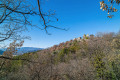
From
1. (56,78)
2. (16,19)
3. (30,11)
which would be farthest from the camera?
(56,78)

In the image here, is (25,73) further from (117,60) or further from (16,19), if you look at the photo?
(117,60)

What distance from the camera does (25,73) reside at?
686cm

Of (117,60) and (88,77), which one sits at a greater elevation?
(117,60)

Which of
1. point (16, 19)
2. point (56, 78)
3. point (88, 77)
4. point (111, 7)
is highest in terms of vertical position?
point (16, 19)

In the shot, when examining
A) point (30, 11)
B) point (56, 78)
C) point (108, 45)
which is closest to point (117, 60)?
point (108, 45)

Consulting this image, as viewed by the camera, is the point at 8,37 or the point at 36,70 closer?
the point at 8,37

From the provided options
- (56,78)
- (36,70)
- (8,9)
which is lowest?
(56,78)

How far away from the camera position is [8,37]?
2.26 m

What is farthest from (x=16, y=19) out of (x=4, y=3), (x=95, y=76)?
(x=95, y=76)

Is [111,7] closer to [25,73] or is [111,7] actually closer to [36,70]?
[36,70]

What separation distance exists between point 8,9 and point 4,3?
167 millimetres

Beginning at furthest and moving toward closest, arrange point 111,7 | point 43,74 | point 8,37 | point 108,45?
point 108,45
point 43,74
point 8,37
point 111,7

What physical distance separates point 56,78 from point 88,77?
4.39m

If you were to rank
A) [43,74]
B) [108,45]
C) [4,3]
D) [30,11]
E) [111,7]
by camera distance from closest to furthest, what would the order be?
[111,7], [4,3], [30,11], [43,74], [108,45]
